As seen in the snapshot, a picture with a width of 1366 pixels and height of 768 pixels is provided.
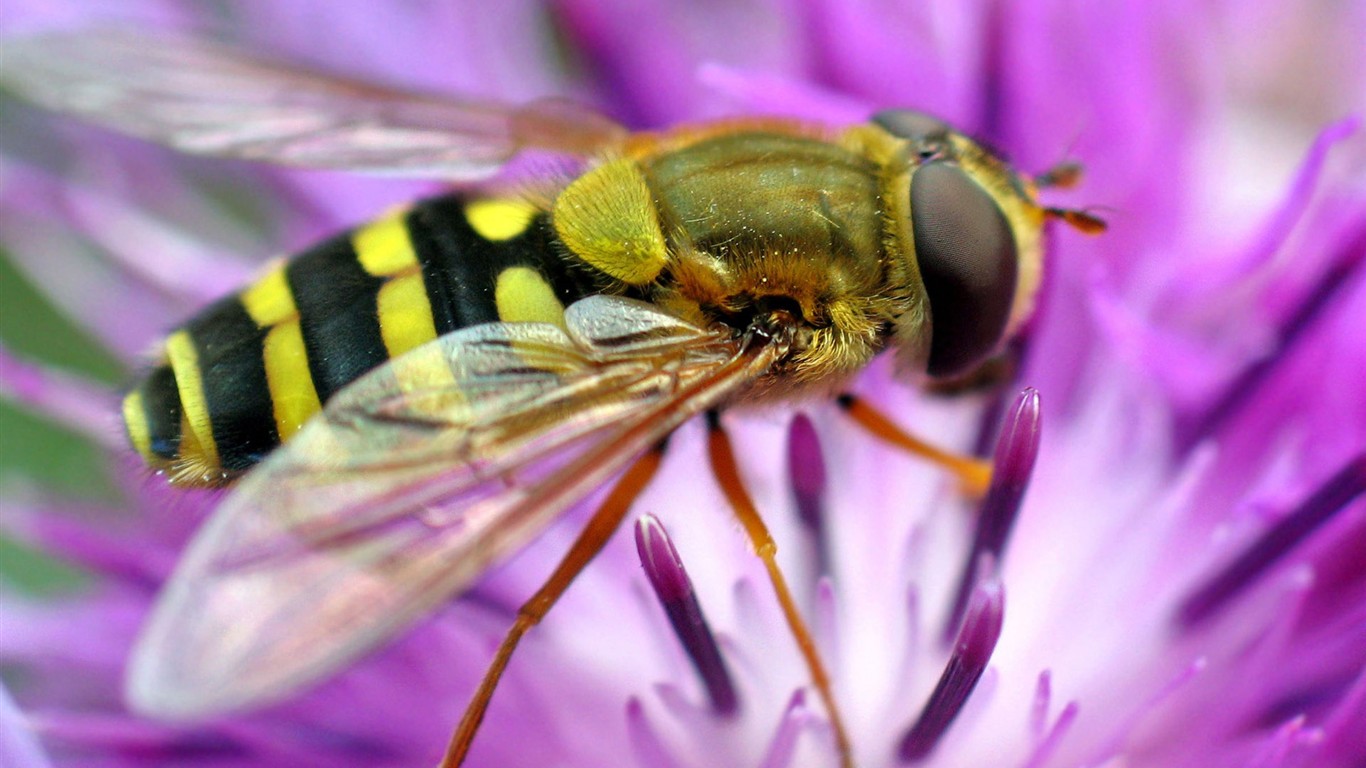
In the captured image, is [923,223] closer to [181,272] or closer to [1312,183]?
[1312,183]

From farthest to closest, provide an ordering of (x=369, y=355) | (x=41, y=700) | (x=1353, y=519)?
(x=41, y=700)
(x=1353, y=519)
(x=369, y=355)

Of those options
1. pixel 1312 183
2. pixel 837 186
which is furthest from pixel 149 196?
pixel 1312 183

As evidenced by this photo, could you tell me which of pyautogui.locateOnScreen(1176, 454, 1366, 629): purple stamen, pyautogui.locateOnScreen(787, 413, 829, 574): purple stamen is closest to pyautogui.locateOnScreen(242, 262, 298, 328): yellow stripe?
Result: pyautogui.locateOnScreen(787, 413, 829, 574): purple stamen

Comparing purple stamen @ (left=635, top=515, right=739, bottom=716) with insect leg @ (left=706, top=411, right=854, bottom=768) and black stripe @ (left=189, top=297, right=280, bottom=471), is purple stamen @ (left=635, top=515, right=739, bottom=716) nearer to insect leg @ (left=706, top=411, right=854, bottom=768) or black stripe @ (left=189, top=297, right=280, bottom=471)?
insect leg @ (left=706, top=411, right=854, bottom=768)

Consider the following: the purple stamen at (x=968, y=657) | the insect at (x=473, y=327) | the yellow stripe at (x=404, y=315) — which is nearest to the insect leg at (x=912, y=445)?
the insect at (x=473, y=327)

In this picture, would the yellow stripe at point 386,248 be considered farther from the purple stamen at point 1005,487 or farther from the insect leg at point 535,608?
the purple stamen at point 1005,487
